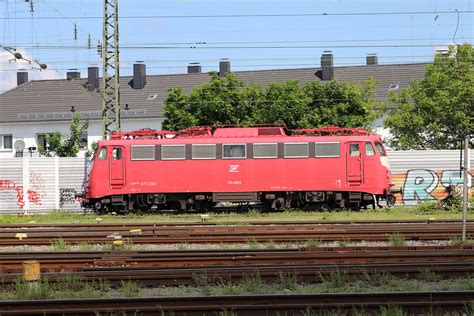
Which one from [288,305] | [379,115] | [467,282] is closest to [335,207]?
[467,282]

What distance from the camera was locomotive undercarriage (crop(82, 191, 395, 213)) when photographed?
2883 cm

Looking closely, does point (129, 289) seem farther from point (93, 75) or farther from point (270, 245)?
point (93, 75)

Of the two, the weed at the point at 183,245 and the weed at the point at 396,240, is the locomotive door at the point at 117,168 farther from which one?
the weed at the point at 396,240

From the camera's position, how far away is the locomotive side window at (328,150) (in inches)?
1123

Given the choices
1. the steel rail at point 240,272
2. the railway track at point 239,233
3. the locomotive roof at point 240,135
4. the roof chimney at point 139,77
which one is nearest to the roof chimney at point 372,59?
the roof chimney at point 139,77

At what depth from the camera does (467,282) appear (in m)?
12.2

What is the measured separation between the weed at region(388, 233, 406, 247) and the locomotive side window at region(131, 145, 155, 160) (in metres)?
13.0

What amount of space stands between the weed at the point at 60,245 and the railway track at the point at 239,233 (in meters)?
0.21

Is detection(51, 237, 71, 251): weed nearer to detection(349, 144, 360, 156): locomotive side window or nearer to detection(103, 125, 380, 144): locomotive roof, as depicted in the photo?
detection(103, 125, 380, 144): locomotive roof

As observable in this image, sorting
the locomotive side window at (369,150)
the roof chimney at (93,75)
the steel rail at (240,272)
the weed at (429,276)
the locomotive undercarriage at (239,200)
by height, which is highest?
the roof chimney at (93,75)

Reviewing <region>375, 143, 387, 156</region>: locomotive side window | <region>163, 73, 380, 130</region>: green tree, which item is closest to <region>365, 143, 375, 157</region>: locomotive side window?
<region>375, 143, 387, 156</region>: locomotive side window

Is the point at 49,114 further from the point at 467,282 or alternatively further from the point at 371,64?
the point at 467,282

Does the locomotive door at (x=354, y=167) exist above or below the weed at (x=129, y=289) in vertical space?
above

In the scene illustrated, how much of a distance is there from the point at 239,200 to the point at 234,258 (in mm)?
14566
